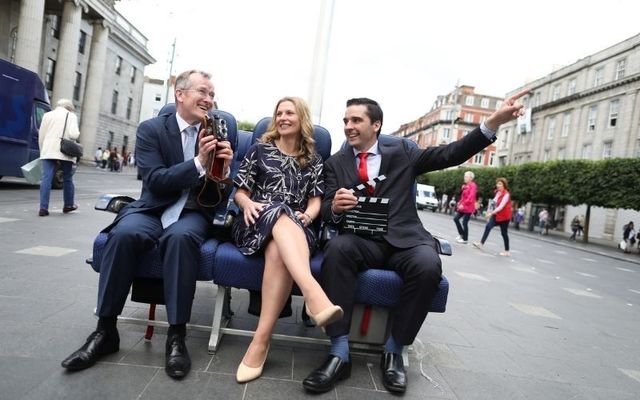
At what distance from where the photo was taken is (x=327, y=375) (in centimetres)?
253

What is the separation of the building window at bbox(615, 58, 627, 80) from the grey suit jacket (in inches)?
1618

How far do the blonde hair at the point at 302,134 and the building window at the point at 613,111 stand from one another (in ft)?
132

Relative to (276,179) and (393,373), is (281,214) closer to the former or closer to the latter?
(276,179)

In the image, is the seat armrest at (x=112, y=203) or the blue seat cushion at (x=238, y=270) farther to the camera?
the seat armrest at (x=112, y=203)

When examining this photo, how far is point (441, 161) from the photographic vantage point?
3396mm

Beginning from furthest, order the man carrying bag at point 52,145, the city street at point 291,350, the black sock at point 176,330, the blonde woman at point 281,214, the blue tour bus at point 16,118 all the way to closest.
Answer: the blue tour bus at point 16,118, the man carrying bag at point 52,145, the black sock at point 176,330, the blonde woman at point 281,214, the city street at point 291,350

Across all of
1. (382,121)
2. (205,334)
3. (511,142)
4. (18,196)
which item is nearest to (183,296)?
(205,334)

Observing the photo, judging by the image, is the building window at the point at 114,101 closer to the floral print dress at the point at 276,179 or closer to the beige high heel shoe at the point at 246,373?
the floral print dress at the point at 276,179

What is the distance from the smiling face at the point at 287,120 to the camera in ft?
10.8

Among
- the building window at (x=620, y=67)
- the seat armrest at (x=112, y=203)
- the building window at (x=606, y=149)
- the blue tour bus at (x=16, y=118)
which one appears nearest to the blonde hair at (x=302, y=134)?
the seat armrest at (x=112, y=203)

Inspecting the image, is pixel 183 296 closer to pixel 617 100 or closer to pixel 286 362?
pixel 286 362

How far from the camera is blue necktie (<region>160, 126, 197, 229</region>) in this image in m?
2.95

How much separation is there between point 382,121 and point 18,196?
986 cm

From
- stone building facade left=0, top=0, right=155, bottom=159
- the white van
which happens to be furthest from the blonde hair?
the white van
